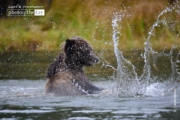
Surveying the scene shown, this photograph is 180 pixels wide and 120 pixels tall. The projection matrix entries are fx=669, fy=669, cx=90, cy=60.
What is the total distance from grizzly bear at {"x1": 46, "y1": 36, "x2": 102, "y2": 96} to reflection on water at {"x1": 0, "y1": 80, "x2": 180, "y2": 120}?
1.02 ft

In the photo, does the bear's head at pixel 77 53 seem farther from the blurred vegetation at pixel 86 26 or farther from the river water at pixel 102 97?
the blurred vegetation at pixel 86 26

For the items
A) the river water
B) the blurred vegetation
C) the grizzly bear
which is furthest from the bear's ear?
the blurred vegetation

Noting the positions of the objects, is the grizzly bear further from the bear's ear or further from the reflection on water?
the reflection on water

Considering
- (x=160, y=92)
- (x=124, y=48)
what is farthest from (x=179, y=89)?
(x=124, y=48)

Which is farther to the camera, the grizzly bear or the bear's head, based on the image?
the bear's head

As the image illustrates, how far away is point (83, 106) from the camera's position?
1090 centimetres

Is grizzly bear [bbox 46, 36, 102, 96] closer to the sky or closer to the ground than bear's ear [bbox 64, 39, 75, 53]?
closer to the ground

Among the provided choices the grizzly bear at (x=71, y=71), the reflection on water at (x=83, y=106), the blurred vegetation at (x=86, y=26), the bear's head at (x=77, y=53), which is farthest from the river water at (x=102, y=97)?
the blurred vegetation at (x=86, y=26)

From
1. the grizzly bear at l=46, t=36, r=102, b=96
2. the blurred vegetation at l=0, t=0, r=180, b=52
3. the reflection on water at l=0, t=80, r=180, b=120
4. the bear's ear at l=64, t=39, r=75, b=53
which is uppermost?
the blurred vegetation at l=0, t=0, r=180, b=52

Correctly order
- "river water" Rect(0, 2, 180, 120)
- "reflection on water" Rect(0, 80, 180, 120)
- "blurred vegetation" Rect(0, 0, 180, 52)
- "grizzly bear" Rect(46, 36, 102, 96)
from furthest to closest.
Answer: "blurred vegetation" Rect(0, 0, 180, 52) < "grizzly bear" Rect(46, 36, 102, 96) < "river water" Rect(0, 2, 180, 120) < "reflection on water" Rect(0, 80, 180, 120)

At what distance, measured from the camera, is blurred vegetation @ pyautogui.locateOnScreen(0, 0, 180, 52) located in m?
21.1

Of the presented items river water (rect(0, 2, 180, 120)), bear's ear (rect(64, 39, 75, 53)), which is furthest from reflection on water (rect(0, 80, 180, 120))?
bear's ear (rect(64, 39, 75, 53))

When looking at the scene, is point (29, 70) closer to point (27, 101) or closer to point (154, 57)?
point (154, 57)

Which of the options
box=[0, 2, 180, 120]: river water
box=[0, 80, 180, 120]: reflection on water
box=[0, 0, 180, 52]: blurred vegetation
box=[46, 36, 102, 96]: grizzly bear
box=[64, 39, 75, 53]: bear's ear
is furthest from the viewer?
box=[0, 0, 180, 52]: blurred vegetation
